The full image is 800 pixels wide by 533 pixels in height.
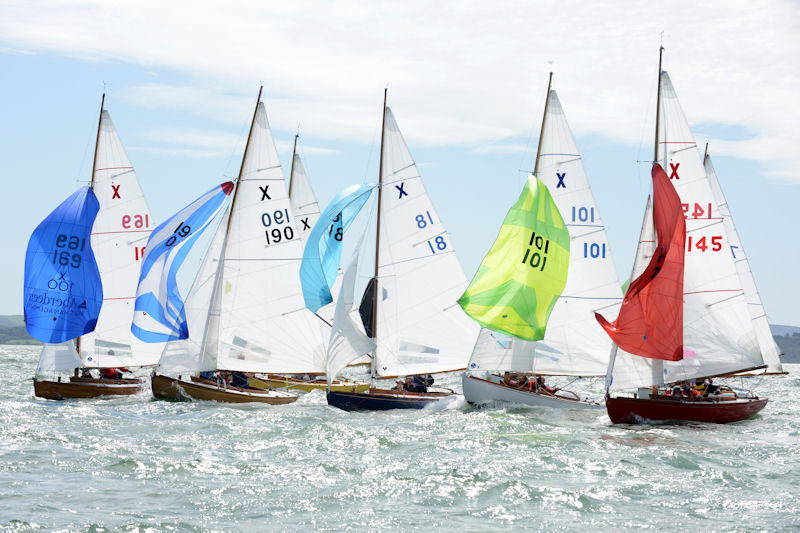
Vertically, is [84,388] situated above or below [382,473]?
above

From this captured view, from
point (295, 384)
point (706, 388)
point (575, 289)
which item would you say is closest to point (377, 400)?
point (575, 289)

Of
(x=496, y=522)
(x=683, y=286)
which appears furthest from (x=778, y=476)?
(x=683, y=286)

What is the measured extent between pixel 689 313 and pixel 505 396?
6.70 m

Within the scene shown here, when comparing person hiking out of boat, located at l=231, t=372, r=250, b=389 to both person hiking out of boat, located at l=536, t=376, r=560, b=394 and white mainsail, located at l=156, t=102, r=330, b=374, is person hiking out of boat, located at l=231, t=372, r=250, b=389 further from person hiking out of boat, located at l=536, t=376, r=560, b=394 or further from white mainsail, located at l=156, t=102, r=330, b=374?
person hiking out of boat, located at l=536, t=376, r=560, b=394

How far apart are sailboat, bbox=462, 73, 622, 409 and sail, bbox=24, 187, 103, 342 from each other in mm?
14129

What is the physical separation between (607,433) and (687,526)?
35.8 ft

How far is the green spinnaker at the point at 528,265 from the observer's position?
32.3 meters

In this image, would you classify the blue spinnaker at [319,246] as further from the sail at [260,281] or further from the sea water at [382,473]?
the sea water at [382,473]

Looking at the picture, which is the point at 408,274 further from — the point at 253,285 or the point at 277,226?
the point at 253,285

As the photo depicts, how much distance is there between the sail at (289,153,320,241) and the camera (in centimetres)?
4491

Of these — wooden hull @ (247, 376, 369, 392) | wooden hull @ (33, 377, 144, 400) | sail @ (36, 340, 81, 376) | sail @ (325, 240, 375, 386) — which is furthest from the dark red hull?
sail @ (36, 340, 81, 376)

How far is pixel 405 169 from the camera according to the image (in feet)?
111

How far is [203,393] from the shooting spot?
108 ft

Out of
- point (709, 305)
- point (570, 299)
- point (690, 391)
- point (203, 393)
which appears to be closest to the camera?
point (709, 305)
